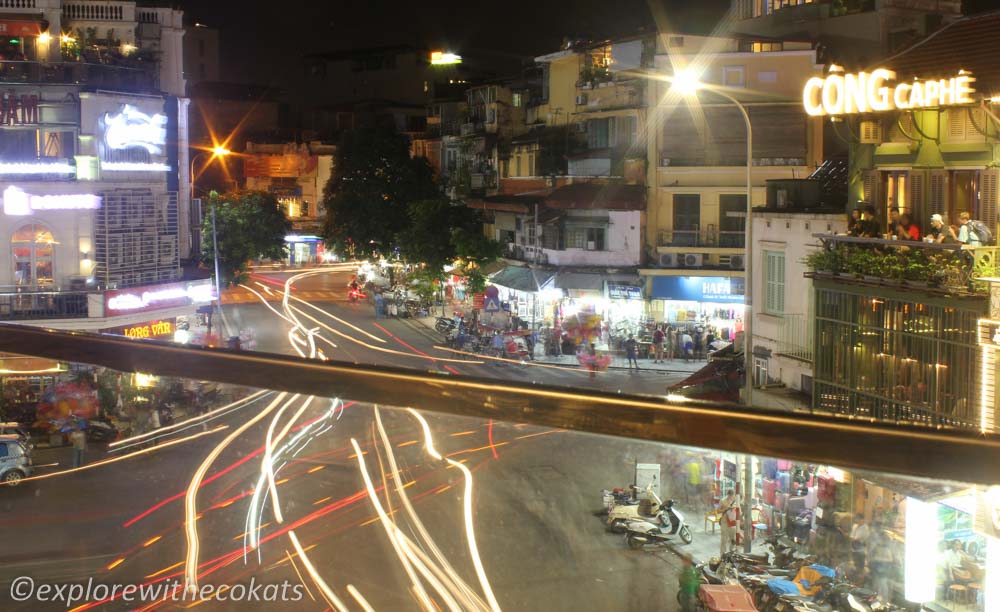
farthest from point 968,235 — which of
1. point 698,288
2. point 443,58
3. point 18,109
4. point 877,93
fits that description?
point 443,58

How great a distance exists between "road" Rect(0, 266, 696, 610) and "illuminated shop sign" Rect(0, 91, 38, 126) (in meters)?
17.8

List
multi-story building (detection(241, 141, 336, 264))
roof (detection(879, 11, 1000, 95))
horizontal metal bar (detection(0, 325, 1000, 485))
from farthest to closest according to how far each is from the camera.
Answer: multi-story building (detection(241, 141, 336, 264))
roof (detection(879, 11, 1000, 95))
horizontal metal bar (detection(0, 325, 1000, 485))

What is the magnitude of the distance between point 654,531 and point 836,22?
2140 centimetres

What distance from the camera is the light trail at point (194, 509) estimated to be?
204 cm

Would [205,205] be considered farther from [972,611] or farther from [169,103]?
[972,611]

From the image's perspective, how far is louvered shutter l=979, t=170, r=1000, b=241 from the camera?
9133 millimetres

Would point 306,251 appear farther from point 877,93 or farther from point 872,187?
point 877,93

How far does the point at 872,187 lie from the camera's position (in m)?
11.0

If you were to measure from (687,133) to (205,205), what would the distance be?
1389 cm

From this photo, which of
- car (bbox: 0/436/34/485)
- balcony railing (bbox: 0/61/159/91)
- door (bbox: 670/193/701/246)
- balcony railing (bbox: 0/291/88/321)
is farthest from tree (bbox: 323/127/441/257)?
car (bbox: 0/436/34/485)

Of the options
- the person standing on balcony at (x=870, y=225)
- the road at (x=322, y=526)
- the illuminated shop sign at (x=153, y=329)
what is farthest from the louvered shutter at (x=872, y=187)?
the illuminated shop sign at (x=153, y=329)

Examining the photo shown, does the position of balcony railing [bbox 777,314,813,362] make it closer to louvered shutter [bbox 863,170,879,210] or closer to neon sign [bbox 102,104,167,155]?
louvered shutter [bbox 863,170,879,210]

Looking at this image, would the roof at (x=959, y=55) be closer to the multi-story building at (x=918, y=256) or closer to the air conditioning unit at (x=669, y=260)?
the multi-story building at (x=918, y=256)

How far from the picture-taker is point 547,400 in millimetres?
1050
